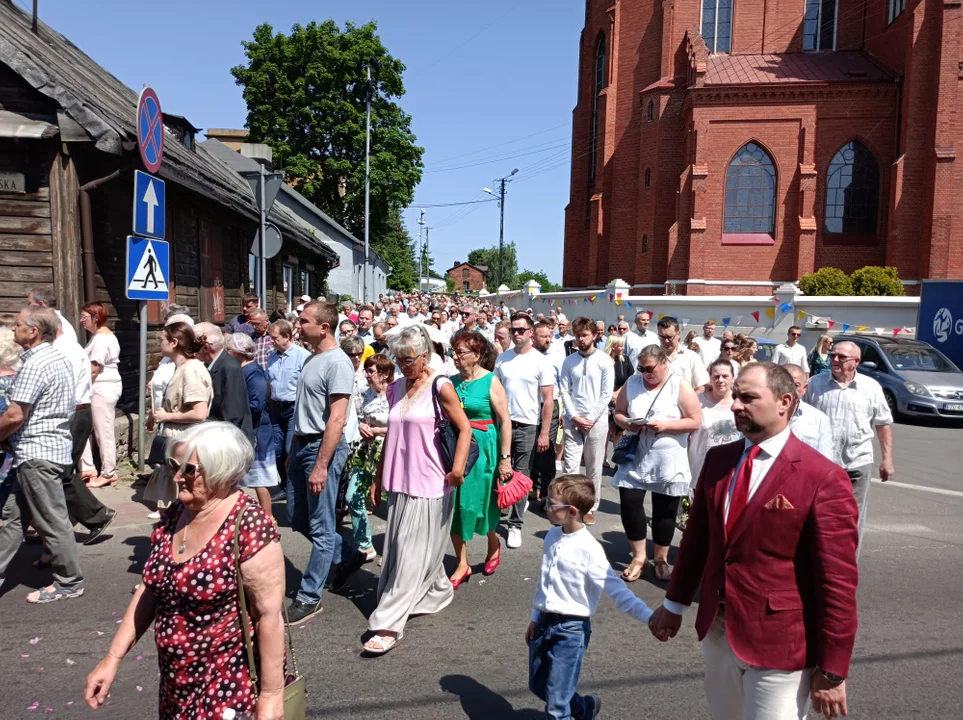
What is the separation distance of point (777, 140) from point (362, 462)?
29.9 metres

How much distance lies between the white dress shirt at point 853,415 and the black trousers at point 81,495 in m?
5.64

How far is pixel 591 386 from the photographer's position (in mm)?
7242

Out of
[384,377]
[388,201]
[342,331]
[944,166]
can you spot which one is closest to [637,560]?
[384,377]

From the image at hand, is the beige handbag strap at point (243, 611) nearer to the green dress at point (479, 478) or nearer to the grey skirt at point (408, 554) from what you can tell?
the grey skirt at point (408, 554)

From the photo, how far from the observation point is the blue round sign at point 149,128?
24.2 feet

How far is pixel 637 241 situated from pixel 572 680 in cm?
3243

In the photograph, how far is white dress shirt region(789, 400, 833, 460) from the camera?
490 cm

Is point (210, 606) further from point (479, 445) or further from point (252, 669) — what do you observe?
point (479, 445)

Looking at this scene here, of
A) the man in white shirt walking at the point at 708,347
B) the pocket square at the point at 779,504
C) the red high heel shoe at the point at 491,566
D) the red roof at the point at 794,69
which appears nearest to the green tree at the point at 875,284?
the red roof at the point at 794,69

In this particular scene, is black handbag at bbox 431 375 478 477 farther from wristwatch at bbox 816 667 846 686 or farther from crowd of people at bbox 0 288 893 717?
wristwatch at bbox 816 667 846 686

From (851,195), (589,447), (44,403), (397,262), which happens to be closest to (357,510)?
(44,403)

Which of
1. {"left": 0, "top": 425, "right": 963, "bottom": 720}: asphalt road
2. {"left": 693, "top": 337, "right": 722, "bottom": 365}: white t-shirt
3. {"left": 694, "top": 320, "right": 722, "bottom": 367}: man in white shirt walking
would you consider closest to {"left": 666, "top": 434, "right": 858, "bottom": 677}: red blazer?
{"left": 0, "top": 425, "right": 963, "bottom": 720}: asphalt road

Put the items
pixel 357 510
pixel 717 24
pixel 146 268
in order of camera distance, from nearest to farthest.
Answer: pixel 357 510 → pixel 146 268 → pixel 717 24

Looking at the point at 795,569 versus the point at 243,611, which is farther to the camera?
the point at 795,569
